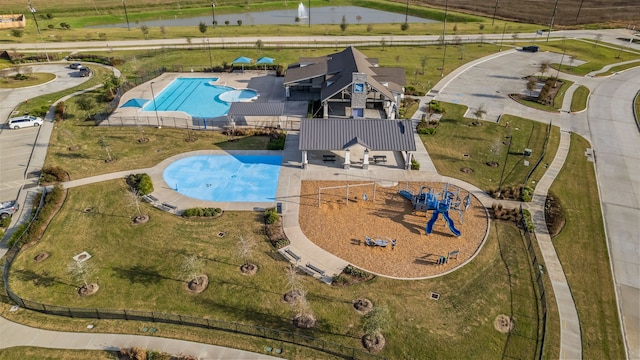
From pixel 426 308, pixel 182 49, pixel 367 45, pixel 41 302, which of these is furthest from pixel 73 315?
pixel 367 45

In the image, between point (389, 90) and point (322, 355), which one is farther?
point (389, 90)

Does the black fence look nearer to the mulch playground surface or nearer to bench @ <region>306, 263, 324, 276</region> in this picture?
bench @ <region>306, 263, 324, 276</region>

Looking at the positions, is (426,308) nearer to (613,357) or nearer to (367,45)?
(613,357)

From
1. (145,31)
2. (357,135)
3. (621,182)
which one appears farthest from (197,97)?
(621,182)

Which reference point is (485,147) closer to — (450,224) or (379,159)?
(379,159)

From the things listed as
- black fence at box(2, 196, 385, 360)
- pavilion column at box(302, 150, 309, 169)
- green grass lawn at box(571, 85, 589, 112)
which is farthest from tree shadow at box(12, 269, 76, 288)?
green grass lawn at box(571, 85, 589, 112)

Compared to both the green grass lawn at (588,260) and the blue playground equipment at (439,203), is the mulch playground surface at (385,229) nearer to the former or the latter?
the blue playground equipment at (439,203)

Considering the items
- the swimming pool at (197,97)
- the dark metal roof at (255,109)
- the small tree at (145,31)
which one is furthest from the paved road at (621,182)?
the small tree at (145,31)
